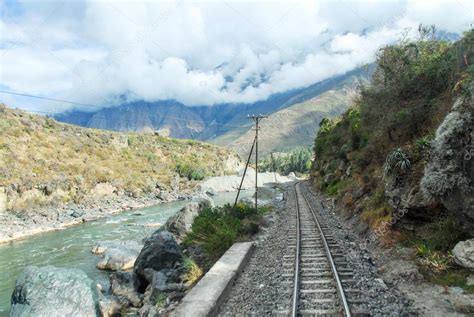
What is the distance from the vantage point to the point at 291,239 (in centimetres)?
1698

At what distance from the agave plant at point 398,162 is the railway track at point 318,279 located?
3816mm

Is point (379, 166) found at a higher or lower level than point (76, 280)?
higher

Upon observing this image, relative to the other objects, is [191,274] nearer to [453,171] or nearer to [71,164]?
[453,171]

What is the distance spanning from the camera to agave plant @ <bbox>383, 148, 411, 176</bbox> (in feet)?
43.4

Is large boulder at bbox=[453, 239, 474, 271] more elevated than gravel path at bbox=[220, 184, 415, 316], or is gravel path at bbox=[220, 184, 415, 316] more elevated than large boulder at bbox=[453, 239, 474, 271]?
large boulder at bbox=[453, 239, 474, 271]

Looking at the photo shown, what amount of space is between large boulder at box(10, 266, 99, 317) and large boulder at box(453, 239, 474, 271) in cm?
1258

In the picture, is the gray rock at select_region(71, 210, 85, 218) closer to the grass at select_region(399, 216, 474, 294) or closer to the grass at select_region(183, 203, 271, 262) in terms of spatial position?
the grass at select_region(183, 203, 271, 262)

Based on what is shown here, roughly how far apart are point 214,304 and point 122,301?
7.71 m

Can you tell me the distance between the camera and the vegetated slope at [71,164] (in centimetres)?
4634

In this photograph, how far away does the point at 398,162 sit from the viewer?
44.2 ft

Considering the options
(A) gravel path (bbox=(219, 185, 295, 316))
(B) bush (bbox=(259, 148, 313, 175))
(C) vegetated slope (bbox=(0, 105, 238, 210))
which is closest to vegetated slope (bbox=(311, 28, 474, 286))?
(A) gravel path (bbox=(219, 185, 295, 316))

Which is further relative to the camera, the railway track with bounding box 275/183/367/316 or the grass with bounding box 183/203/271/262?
the grass with bounding box 183/203/271/262

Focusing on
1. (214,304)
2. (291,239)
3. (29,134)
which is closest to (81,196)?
(29,134)

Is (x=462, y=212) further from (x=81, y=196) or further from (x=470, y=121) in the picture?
(x=81, y=196)
